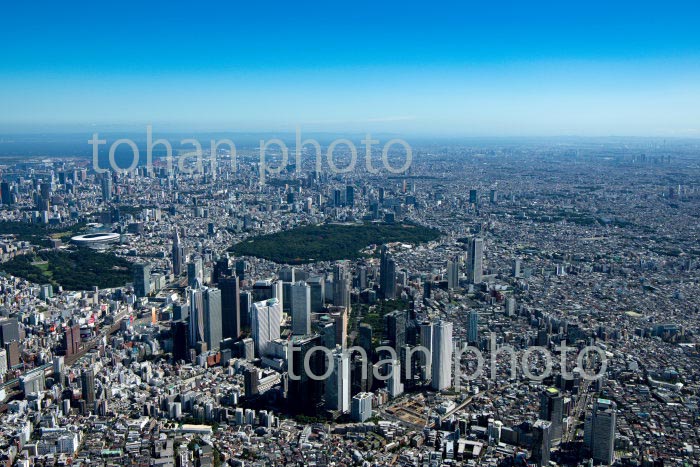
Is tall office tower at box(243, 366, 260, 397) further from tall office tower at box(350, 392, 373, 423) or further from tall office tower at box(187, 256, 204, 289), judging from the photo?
tall office tower at box(187, 256, 204, 289)

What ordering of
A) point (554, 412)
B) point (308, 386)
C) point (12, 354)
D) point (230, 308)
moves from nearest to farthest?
1. point (554, 412)
2. point (308, 386)
3. point (12, 354)
4. point (230, 308)

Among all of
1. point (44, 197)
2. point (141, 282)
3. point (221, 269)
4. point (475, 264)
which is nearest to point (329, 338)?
point (221, 269)

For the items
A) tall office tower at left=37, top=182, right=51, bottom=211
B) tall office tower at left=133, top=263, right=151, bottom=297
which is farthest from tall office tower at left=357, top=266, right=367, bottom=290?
tall office tower at left=37, top=182, right=51, bottom=211

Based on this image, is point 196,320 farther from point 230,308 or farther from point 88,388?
point 88,388

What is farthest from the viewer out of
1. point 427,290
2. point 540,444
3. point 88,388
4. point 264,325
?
point 427,290

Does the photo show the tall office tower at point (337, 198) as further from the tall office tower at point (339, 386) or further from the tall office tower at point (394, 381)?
the tall office tower at point (339, 386)

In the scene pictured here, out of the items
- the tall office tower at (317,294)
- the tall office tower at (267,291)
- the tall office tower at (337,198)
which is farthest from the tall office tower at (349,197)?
the tall office tower at (317,294)
